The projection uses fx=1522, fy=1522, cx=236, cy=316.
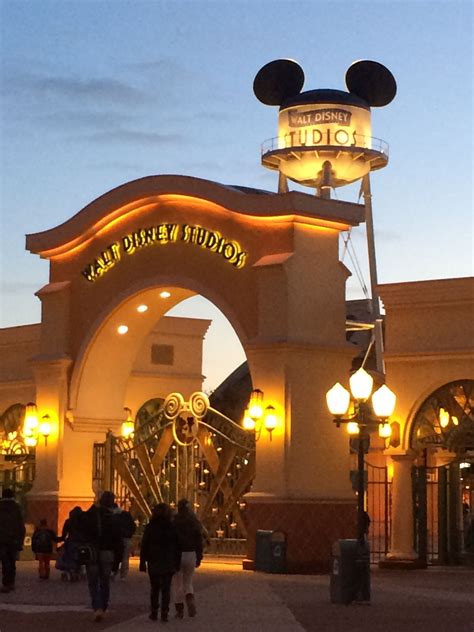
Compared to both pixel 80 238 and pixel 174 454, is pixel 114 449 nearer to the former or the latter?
pixel 174 454

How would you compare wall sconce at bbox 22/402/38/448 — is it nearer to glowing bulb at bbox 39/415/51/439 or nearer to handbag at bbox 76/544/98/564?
glowing bulb at bbox 39/415/51/439

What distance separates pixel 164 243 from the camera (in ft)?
103

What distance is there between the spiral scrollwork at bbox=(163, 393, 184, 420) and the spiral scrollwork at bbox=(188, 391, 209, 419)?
368mm

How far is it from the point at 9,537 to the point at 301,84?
30.5 m

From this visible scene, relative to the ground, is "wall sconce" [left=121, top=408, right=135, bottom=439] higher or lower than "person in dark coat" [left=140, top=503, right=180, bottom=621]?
higher

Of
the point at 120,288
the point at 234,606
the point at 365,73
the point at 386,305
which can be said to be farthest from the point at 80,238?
the point at 365,73

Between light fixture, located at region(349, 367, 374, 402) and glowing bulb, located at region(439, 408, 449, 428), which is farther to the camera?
glowing bulb, located at region(439, 408, 449, 428)

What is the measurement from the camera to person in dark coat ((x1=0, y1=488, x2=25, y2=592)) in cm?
2356

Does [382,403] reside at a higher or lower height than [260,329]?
lower

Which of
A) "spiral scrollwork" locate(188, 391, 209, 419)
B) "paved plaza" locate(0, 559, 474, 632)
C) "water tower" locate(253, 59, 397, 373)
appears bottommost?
"paved plaza" locate(0, 559, 474, 632)

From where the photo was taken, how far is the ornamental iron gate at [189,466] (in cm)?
3022

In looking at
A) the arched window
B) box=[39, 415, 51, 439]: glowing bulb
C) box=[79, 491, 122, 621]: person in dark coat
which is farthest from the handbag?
box=[39, 415, 51, 439]: glowing bulb

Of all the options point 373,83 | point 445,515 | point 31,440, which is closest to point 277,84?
point 373,83

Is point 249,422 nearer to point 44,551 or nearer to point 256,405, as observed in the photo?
point 256,405
